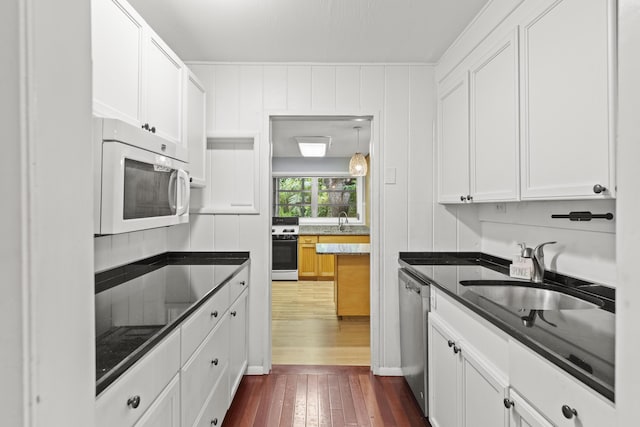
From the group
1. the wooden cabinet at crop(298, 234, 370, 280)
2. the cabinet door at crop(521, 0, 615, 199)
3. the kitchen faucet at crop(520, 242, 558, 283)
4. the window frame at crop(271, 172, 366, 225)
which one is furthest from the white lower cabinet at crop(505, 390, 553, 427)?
the window frame at crop(271, 172, 366, 225)

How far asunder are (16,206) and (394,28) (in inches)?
95.9

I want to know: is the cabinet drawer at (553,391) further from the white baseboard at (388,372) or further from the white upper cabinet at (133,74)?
the white baseboard at (388,372)

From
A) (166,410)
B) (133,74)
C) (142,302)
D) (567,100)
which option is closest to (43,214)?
(166,410)

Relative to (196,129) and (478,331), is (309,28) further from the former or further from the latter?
(478,331)

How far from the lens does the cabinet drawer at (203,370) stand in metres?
1.55

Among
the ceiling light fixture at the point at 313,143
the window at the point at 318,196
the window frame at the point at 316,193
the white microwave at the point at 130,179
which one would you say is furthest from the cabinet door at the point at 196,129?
the window at the point at 318,196

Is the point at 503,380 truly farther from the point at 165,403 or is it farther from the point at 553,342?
the point at 165,403

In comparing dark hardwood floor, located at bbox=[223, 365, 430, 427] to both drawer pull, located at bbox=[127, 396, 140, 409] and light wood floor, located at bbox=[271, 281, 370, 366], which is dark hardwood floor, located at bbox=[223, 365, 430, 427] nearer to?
light wood floor, located at bbox=[271, 281, 370, 366]

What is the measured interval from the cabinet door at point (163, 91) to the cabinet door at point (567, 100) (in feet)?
5.53

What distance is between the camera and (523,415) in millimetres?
1194

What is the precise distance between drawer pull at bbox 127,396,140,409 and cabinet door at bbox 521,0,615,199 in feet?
5.16

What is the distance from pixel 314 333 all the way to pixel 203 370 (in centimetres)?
223

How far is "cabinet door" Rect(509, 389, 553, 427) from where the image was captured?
1110 mm

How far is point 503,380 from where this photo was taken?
1342mm
